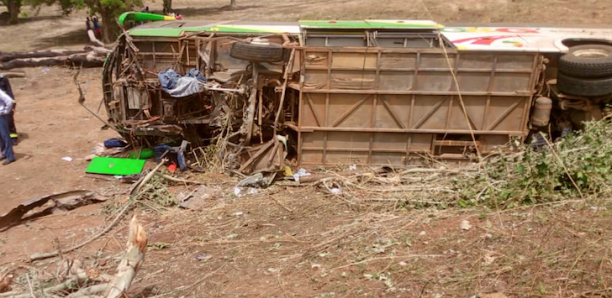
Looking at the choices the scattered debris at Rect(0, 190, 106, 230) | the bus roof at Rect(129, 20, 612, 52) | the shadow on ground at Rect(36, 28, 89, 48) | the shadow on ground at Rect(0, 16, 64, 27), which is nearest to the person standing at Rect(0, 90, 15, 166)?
the scattered debris at Rect(0, 190, 106, 230)

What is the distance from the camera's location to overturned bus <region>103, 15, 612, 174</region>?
780cm

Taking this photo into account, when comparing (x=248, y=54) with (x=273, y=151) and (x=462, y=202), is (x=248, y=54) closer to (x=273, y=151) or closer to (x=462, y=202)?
(x=273, y=151)

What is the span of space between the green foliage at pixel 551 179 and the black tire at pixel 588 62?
1.77m

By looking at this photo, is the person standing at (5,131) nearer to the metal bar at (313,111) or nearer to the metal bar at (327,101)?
the metal bar at (313,111)

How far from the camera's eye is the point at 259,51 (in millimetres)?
7816

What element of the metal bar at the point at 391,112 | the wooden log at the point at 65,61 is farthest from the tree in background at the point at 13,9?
the metal bar at the point at 391,112

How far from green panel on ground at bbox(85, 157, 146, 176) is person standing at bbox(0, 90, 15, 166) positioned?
72.4 inches

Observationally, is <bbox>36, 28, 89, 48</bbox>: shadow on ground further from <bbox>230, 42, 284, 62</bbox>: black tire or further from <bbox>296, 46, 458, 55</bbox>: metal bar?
<bbox>296, 46, 458, 55</bbox>: metal bar

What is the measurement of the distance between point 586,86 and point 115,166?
8.33 metres

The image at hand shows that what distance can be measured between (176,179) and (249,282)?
12.3 feet

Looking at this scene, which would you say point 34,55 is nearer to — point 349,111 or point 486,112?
point 349,111

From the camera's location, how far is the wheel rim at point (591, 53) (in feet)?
25.1

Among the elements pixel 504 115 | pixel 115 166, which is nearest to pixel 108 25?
pixel 115 166

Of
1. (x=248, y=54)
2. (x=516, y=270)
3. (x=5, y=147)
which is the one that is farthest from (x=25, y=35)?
(x=516, y=270)
